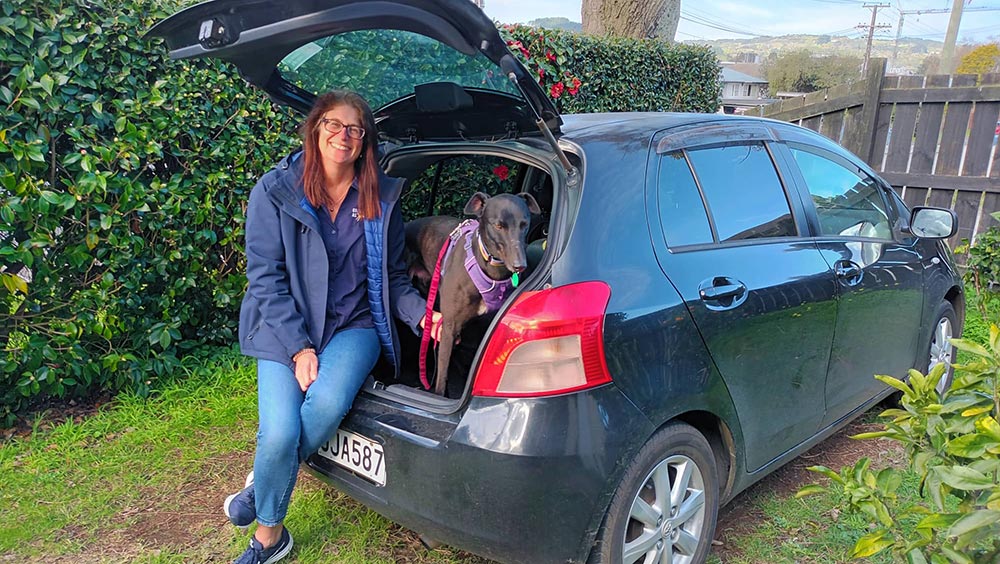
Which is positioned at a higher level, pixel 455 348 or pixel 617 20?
pixel 617 20

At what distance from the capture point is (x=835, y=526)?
294 centimetres

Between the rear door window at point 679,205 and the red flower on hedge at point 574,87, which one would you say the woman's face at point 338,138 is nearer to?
the rear door window at point 679,205

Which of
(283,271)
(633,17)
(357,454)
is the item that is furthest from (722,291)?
(633,17)

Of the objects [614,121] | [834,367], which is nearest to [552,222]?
[614,121]

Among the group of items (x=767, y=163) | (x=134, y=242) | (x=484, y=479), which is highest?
(x=767, y=163)

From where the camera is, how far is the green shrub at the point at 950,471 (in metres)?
1.36

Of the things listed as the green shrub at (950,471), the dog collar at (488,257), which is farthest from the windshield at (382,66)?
the green shrub at (950,471)

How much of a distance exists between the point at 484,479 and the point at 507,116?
1532 mm

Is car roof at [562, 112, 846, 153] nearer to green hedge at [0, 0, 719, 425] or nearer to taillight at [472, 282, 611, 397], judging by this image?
taillight at [472, 282, 611, 397]

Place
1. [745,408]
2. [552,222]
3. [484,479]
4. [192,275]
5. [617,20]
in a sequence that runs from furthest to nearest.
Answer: [617,20], [192,275], [745,408], [552,222], [484,479]

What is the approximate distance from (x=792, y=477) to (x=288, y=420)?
8.66 ft

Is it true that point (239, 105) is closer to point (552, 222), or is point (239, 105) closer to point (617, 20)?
point (552, 222)

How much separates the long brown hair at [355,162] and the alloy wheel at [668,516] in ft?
5.18

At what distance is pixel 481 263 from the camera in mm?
2824
